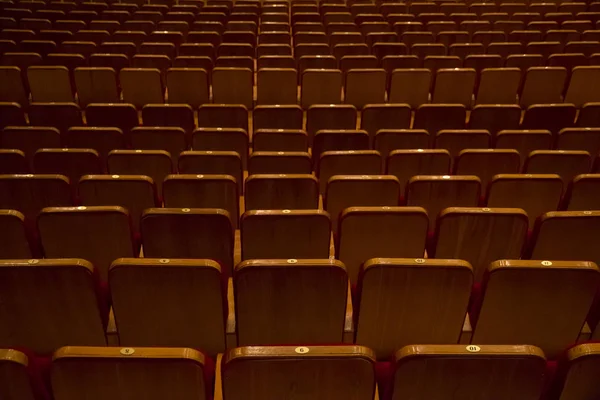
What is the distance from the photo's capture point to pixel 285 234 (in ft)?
1.38

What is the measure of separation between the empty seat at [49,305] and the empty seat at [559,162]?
1.40 ft

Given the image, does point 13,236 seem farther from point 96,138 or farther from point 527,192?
point 527,192

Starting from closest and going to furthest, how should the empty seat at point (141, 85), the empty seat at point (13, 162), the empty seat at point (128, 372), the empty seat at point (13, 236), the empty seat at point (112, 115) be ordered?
the empty seat at point (128, 372) < the empty seat at point (13, 236) < the empty seat at point (13, 162) < the empty seat at point (112, 115) < the empty seat at point (141, 85)

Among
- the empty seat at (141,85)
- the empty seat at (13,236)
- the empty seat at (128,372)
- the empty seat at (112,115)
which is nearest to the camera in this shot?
the empty seat at (128,372)

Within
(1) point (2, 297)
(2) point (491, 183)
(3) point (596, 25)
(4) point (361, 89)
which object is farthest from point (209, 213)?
(3) point (596, 25)

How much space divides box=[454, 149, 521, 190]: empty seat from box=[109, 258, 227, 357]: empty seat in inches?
11.8

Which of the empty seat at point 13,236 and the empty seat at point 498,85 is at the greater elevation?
the empty seat at point 498,85

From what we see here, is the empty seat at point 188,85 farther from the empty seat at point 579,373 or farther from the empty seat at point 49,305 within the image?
the empty seat at point 579,373

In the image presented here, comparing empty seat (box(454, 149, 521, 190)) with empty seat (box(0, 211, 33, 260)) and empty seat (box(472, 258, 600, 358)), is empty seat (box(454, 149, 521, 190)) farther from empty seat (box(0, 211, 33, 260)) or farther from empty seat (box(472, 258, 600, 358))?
empty seat (box(0, 211, 33, 260))

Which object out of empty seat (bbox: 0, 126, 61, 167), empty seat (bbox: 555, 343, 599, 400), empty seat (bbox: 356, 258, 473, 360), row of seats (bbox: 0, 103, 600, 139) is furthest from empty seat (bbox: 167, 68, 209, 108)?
empty seat (bbox: 555, 343, 599, 400)

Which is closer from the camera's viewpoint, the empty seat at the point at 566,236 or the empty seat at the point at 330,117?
the empty seat at the point at 566,236

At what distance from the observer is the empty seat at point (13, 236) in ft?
1.35

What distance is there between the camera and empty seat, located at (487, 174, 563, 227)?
48cm

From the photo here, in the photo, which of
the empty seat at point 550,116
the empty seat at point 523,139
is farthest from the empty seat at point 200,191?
the empty seat at point 550,116
